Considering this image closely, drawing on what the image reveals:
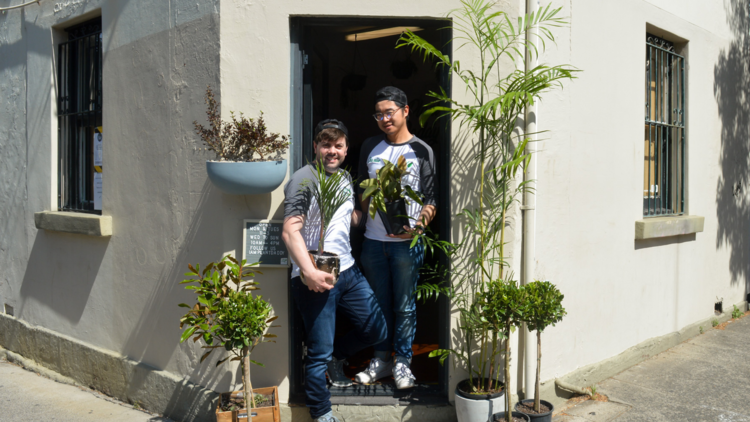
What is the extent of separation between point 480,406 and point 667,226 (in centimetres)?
297

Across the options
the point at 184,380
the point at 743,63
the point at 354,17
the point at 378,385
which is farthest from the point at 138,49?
the point at 743,63

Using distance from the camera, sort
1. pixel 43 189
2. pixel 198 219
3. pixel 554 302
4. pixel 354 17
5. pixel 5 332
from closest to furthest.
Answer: pixel 554 302, pixel 354 17, pixel 198 219, pixel 43 189, pixel 5 332

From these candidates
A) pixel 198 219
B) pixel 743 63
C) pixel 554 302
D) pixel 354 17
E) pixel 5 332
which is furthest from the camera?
pixel 743 63

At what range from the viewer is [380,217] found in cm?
386

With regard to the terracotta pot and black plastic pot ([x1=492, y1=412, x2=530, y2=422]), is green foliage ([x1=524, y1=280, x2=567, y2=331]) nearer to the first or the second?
black plastic pot ([x1=492, y1=412, x2=530, y2=422])

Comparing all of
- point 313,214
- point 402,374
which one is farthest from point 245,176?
point 402,374

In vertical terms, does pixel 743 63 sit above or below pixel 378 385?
above

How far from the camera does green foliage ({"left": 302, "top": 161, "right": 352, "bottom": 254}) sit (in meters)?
3.39

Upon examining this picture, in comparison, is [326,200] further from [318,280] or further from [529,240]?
[529,240]

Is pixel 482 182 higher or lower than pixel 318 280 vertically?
higher

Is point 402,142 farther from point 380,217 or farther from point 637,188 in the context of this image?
point 637,188

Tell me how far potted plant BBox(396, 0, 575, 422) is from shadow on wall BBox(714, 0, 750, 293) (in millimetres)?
3848

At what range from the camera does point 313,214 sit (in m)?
3.59

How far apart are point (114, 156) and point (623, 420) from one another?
450 centimetres
